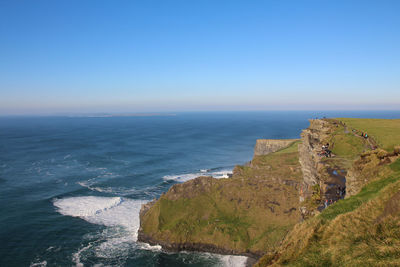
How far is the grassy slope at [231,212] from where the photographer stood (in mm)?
41875

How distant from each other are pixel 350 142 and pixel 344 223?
2761 centimetres

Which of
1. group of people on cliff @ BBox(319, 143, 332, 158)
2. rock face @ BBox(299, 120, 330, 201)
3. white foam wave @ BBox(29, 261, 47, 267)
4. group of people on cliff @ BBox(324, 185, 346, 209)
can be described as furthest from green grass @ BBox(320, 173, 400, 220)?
white foam wave @ BBox(29, 261, 47, 267)

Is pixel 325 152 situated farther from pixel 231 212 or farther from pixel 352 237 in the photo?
pixel 352 237

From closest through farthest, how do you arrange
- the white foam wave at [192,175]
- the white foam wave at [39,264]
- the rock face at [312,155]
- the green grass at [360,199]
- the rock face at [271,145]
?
the green grass at [360,199]
the rock face at [312,155]
the white foam wave at [39,264]
the white foam wave at [192,175]
the rock face at [271,145]

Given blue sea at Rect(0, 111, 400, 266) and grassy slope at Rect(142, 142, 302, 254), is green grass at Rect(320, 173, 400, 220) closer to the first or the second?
grassy slope at Rect(142, 142, 302, 254)

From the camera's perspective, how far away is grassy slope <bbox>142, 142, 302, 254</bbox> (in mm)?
41875

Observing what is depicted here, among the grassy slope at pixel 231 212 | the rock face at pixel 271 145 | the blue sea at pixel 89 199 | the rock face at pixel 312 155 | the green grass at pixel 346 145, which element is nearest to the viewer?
the rock face at pixel 312 155

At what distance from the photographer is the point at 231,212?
4662 centimetres

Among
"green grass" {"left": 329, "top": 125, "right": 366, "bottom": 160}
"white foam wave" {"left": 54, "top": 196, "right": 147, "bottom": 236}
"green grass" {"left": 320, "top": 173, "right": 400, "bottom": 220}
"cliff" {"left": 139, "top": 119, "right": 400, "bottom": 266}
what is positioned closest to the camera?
"cliff" {"left": 139, "top": 119, "right": 400, "bottom": 266}

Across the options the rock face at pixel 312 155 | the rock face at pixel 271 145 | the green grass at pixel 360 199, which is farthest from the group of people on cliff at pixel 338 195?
the rock face at pixel 271 145

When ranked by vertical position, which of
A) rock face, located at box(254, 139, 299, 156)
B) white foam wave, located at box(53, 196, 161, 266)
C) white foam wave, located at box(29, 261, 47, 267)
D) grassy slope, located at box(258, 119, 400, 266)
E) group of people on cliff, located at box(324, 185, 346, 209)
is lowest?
white foam wave, located at box(29, 261, 47, 267)

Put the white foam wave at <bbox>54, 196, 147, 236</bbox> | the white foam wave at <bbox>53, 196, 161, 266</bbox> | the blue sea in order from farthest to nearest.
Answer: the white foam wave at <bbox>54, 196, 147, 236</bbox> < the white foam wave at <bbox>53, 196, 161, 266</bbox> < the blue sea

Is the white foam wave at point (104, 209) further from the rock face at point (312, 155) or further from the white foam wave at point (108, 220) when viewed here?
the rock face at point (312, 155)

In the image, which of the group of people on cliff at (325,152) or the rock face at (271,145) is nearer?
the group of people on cliff at (325,152)
